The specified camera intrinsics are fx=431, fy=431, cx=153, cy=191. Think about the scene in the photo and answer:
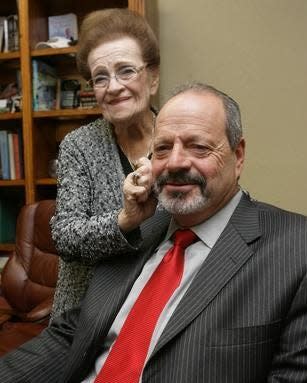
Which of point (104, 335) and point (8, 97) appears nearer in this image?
point (104, 335)

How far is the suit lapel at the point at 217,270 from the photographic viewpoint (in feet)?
3.43

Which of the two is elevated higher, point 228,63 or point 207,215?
point 228,63

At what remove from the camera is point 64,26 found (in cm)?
299

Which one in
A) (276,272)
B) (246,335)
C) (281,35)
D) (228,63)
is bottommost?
(246,335)

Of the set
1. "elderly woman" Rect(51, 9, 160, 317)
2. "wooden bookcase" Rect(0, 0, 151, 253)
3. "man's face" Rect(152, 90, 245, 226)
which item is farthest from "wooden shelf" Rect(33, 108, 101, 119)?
"man's face" Rect(152, 90, 245, 226)

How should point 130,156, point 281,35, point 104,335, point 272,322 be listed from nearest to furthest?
point 272,322 < point 104,335 < point 130,156 < point 281,35

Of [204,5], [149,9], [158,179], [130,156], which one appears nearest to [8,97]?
[149,9]

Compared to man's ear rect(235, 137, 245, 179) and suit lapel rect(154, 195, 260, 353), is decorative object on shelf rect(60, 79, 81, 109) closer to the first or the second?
man's ear rect(235, 137, 245, 179)

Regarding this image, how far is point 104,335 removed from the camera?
1.23 meters

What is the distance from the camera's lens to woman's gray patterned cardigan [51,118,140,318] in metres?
1.29

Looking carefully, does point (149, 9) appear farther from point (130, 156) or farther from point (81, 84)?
point (130, 156)

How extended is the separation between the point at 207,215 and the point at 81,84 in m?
2.09

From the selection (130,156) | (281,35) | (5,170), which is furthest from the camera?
(5,170)

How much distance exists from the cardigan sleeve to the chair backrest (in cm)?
120
